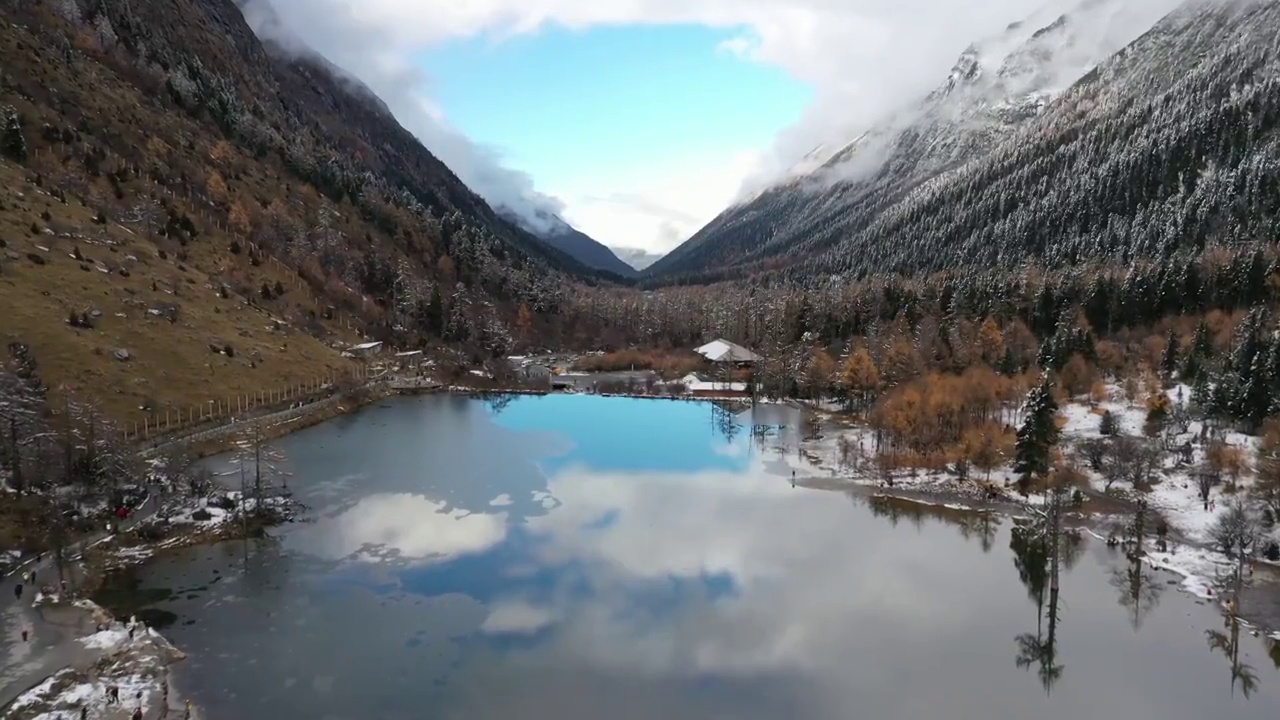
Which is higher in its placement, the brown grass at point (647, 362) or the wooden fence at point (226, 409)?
the brown grass at point (647, 362)

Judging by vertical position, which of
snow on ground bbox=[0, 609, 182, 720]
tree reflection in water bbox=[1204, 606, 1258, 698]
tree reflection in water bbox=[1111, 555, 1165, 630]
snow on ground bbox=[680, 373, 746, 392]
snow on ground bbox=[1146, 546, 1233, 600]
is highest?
snow on ground bbox=[680, 373, 746, 392]

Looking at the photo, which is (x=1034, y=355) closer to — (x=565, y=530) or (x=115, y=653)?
(x=565, y=530)

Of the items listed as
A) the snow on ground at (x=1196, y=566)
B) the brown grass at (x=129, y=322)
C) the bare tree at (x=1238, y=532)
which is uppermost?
the brown grass at (x=129, y=322)

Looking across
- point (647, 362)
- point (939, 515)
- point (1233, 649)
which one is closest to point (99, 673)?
point (1233, 649)

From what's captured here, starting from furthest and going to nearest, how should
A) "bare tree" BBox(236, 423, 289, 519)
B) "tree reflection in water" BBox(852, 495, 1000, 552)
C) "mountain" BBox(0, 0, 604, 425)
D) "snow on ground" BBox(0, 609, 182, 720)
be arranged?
"mountain" BBox(0, 0, 604, 425)
"tree reflection in water" BBox(852, 495, 1000, 552)
"bare tree" BBox(236, 423, 289, 519)
"snow on ground" BBox(0, 609, 182, 720)

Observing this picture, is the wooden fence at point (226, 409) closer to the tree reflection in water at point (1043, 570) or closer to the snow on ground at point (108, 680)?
the snow on ground at point (108, 680)

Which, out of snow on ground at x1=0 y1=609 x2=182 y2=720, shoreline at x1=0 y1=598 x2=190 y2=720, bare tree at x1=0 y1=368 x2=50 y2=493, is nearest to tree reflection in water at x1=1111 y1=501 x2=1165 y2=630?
shoreline at x1=0 y1=598 x2=190 y2=720

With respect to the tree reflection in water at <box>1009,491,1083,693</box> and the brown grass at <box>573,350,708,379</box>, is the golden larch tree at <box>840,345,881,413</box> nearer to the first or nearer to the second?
the tree reflection in water at <box>1009,491,1083,693</box>

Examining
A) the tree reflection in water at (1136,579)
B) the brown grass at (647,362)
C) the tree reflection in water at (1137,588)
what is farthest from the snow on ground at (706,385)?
the tree reflection in water at (1137,588)
